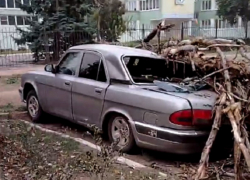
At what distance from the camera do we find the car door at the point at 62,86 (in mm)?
6289

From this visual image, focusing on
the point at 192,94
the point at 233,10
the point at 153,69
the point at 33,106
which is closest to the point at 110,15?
the point at 233,10

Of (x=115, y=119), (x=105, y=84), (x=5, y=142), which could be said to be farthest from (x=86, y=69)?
(x=5, y=142)

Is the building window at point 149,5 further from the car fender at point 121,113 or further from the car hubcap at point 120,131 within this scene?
the car hubcap at point 120,131

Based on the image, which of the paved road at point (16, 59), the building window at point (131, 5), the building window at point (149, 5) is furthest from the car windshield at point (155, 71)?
the building window at point (131, 5)

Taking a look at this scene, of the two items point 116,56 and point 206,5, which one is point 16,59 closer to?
point 116,56

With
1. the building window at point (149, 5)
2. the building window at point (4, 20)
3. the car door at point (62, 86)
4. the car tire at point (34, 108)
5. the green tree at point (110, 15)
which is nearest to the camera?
the car door at point (62, 86)

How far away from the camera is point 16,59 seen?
75.3ft

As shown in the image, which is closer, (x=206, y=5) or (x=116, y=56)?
(x=116, y=56)

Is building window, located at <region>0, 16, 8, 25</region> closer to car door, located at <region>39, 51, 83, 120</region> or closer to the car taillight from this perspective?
car door, located at <region>39, 51, 83, 120</region>

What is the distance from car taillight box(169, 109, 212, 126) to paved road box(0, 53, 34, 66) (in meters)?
16.7

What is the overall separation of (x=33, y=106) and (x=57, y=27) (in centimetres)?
1378

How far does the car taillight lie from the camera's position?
4606 millimetres

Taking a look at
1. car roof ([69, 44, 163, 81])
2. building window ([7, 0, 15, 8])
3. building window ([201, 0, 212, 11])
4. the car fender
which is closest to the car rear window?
car roof ([69, 44, 163, 81])

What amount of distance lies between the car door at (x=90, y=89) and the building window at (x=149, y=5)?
3673 cm
